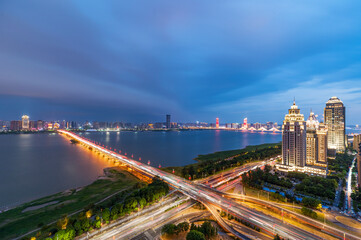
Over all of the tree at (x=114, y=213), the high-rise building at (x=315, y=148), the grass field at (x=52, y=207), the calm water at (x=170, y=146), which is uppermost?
the high-rise building at (x=315, y=148)

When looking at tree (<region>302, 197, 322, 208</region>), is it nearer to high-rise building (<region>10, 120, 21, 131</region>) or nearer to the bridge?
the bridge

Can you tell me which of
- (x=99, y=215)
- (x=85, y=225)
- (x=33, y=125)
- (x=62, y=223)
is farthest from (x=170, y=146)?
(x=33, y=125)

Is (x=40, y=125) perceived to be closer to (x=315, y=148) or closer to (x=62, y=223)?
(x=62, y=223)

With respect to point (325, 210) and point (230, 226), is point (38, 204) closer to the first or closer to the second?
point (230, 226)

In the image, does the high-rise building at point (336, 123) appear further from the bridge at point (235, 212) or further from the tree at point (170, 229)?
the tree at point (170, 229)

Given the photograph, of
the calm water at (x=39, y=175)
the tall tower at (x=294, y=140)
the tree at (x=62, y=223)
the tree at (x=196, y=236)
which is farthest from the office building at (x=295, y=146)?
the calm water at (x=39, y=175)

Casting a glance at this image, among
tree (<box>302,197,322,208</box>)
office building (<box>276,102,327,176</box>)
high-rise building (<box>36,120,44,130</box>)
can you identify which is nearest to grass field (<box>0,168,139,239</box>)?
tree (<box>302,197,322,208</box>)

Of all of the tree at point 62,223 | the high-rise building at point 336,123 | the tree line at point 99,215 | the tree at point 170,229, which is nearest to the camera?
the tree line at point 99,215

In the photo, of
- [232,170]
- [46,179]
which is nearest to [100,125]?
[46,179]
